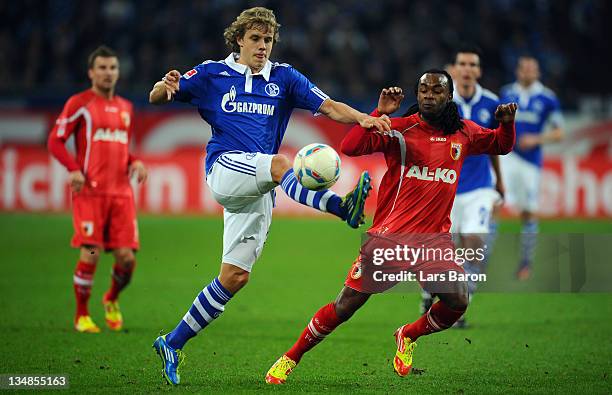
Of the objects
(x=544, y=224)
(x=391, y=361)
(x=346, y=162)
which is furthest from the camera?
(x=346, y=162)

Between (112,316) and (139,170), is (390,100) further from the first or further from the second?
(112,316)

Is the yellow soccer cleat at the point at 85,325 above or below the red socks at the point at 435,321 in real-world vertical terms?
below

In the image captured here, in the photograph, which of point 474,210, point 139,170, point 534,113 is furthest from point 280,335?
point 534,113

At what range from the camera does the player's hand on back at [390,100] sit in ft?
19.3

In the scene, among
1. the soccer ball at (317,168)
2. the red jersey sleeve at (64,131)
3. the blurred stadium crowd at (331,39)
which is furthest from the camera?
the blurred stadium crowd at (331,39)

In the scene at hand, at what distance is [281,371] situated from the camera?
638cm

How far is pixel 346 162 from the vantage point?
1864 centimetres

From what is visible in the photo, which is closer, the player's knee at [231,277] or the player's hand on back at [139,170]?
the player's knee at [231,277]

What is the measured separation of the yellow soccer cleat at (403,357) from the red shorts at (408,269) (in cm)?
57

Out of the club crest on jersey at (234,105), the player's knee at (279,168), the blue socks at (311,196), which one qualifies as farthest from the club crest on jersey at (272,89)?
the blue socks at (311,196)

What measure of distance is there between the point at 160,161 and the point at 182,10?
4690mm

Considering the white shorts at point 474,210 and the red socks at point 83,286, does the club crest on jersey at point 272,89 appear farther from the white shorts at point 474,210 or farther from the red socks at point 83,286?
the red socks at point 83,286

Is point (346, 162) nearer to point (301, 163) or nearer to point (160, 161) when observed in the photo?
point (160, 161)

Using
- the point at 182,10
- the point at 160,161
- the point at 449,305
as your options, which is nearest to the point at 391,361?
the point at 449,305
